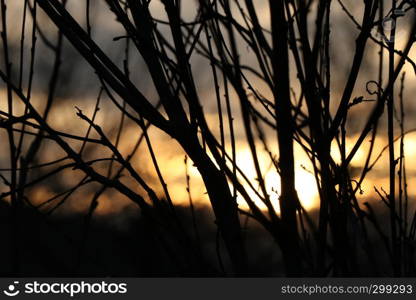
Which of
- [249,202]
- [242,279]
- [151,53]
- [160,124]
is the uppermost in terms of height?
[151,53]

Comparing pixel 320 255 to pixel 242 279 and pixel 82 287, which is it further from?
pixel 82 287

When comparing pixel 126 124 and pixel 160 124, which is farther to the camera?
pixel 126 124

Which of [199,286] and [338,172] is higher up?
[338,172]

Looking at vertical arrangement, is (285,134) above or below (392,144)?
above

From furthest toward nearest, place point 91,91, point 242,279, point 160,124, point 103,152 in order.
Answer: point 103,152 < point 91,91 < point 242,279 < point 160,124

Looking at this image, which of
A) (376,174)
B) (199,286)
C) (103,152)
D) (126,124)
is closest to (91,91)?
(126,124)

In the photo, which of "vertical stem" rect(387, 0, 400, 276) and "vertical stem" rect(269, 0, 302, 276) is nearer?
"vertical stem" rect(387, 0, 400, 276)

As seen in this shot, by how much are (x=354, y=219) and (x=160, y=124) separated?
3.17ft

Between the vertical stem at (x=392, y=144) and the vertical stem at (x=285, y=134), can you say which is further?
the vertical stem at (x=285, y=134)

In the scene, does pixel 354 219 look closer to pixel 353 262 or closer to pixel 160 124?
pixel 353 262

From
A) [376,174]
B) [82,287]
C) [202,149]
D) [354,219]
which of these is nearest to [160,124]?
[202,149]

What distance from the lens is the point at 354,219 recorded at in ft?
8.57

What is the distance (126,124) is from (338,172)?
576cm

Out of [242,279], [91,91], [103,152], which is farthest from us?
[103,152]
